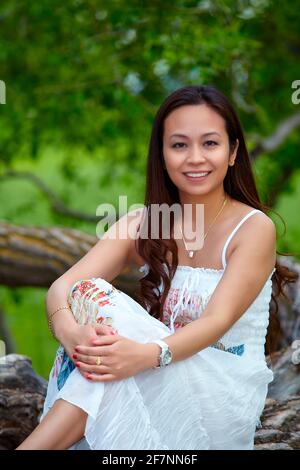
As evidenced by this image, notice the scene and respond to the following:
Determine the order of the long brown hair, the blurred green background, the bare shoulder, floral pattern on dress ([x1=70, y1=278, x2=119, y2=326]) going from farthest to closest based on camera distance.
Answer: the blurred green background
the long brown hair
the bare shoulder
floral pattern on dress ([x1=70, y1=278, x2=119, y2=326])

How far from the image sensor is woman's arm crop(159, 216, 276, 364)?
7.25 feet

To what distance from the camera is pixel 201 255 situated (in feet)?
8.16

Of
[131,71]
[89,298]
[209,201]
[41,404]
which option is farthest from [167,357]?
[131,71]

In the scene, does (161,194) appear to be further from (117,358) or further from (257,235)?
(117,358)

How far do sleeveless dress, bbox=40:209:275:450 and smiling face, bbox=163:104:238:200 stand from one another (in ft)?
0.53

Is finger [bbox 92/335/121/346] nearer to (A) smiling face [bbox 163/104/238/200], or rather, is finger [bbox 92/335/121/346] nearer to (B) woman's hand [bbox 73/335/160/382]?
(B) woman's hand [bbox 73/335/160/382]

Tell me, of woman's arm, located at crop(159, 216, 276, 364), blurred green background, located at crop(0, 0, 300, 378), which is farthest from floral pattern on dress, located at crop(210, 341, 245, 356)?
blurred green background, located at crop(0, 0, 300, 378)

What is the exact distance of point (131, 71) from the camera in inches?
184

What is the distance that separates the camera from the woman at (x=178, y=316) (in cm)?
216

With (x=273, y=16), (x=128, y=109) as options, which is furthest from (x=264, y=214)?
(x=273, y=16)

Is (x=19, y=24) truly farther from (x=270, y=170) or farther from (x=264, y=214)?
(x=264, y=214)

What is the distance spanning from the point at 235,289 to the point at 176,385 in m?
0.29

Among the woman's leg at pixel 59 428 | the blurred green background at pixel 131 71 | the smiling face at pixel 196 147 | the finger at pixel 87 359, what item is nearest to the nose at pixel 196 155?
the smiling face at pixel 196 147
